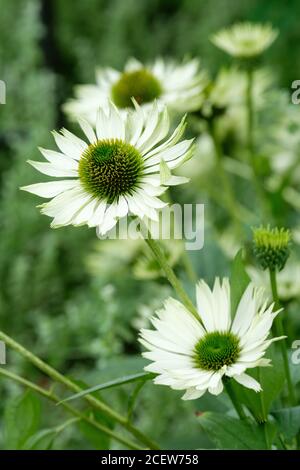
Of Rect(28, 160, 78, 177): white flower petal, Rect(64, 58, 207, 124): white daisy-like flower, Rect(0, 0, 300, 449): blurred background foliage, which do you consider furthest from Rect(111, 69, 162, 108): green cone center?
Rect(28, 160, 78, 177): white flower petal

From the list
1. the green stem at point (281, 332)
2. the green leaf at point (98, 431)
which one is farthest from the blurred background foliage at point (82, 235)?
the green stem at point (281, 332)

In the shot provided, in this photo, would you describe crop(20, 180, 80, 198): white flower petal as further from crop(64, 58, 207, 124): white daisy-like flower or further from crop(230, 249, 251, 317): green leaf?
crop(64, 58, 207, 124): white daisy-like flower

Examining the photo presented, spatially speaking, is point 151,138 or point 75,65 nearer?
point 151,138

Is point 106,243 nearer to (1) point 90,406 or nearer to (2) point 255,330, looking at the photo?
(1) point 90,406

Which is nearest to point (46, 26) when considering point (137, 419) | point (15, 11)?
point (15, 11)

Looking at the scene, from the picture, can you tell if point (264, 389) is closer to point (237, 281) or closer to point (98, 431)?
point (237, 281)

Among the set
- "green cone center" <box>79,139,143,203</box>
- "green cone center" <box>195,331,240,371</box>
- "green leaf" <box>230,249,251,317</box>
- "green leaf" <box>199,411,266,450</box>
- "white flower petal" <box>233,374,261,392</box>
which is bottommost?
"green leaf" <box>199,411,266,450</box>

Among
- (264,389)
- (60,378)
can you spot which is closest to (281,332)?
(264,389)
